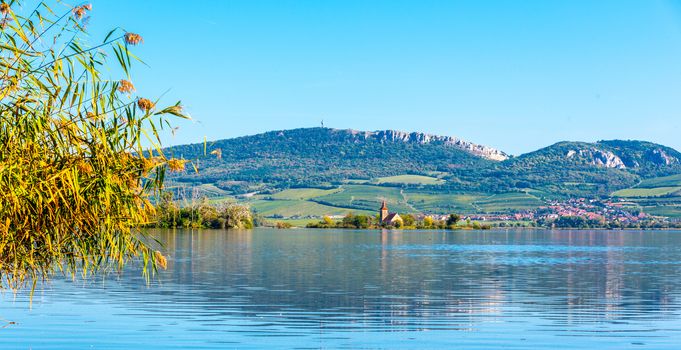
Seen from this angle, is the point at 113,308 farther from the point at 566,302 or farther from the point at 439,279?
the point at 439,279

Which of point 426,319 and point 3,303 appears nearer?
point 426,319

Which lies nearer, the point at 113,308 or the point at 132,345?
the point at 132,345

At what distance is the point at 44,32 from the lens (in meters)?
16.5

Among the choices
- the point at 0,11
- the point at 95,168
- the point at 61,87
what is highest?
the point at 0,11

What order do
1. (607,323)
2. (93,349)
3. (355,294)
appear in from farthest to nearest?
(355,294) < (607,323) < (93,349)

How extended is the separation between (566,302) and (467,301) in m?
4.12

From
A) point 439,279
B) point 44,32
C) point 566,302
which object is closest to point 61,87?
point 44,32

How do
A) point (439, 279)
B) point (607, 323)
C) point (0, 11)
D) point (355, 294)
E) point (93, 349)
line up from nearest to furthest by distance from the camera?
point (0, 11) < point (93, 349) < point (607, 323) < point (355, 294) < point (439, 279)

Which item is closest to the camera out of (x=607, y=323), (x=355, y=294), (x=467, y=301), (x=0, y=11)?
(x=0, y=11)

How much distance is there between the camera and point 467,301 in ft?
115

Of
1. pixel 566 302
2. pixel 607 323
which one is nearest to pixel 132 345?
pixel 607 323

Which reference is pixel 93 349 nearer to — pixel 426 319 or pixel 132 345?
pixel 132 345

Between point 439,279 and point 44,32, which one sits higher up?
point 44,32

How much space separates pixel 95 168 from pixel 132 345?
25.1ft
